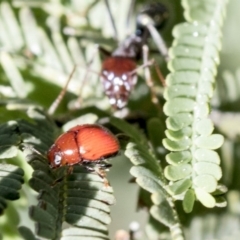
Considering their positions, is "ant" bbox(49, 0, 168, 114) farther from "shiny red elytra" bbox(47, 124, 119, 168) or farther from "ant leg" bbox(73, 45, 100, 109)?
"shiny red elytra" bbox(47, 124, 119, 168)

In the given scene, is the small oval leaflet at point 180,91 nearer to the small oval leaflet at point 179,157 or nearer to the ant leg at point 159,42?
the small oval leaflet at point 179,157

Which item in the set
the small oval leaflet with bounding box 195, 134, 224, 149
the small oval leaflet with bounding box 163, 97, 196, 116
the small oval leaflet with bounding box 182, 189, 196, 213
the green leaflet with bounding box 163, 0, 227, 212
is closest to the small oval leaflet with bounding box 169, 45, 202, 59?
the green leaflet with bounding box 163, 0, 227, 212

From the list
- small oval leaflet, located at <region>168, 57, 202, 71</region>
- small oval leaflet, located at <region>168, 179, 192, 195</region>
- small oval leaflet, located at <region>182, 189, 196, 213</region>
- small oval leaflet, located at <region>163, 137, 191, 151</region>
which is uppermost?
small oval leaflet, located at <region>168, 57, 202, 71</region>

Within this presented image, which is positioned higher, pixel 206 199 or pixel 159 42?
pixel 159 42

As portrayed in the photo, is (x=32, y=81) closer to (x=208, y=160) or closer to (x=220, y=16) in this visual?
(x=220, y=16)

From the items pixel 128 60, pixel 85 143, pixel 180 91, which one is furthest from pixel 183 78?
pixel 128 60

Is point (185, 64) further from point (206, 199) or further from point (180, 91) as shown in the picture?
point (206, 199)

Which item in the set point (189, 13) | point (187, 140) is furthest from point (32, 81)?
point (187, 140)
